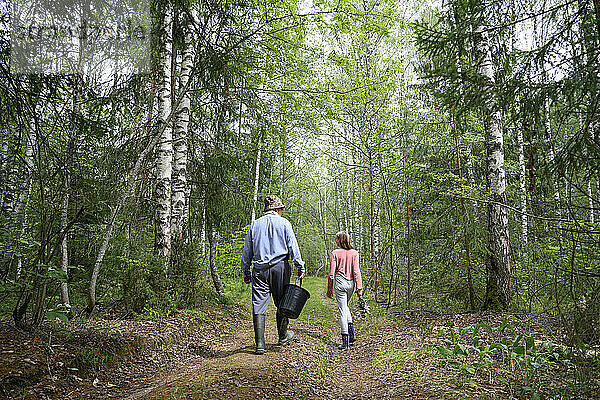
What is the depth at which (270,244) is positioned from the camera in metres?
5.79

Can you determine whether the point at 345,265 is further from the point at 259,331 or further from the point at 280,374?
the point at 280,374

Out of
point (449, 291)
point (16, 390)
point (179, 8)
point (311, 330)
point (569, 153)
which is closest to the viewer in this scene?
point (16, 390)

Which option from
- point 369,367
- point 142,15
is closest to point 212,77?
point 142,15

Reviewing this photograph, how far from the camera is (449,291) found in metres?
8.58

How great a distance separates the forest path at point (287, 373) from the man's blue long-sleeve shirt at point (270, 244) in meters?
1.29

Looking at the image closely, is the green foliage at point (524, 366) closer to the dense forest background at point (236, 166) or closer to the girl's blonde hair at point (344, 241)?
the dense forest background at point (236, 166)

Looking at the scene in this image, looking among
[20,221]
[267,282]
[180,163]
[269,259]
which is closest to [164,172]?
[180,163]

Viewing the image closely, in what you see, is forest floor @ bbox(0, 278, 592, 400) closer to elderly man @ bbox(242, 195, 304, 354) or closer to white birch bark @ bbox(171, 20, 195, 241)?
elderly man @ bbox(242, 195, 304, 354)

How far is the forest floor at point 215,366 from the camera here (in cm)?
385

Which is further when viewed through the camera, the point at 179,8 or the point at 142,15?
the point at 142,15

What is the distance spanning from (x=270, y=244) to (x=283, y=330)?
54.4 inches

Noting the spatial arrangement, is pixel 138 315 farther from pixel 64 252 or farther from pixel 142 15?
pixel 142 15

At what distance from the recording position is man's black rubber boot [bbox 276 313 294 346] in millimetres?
5828

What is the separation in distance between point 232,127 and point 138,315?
230 inches
